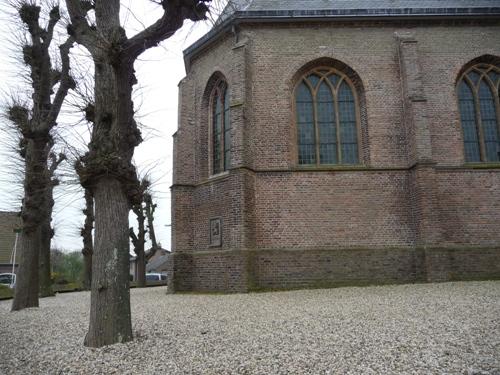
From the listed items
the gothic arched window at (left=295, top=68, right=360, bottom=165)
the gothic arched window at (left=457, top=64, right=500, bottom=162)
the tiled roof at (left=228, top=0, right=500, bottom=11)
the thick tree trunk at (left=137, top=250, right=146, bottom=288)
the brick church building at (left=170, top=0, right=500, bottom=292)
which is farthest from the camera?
the thick tree trunk at (left=137, top=250, right=146, bottom=288)

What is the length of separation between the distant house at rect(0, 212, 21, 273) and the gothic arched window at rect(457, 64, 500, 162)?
102 ft

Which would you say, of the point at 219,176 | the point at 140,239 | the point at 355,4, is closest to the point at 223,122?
the point at 219,176

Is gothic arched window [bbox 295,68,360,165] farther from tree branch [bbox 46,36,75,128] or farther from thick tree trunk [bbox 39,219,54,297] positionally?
thick tree trunk [bbox 39,219,54,297]

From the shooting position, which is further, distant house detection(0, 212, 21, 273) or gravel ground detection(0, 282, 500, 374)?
distant house detection(0, 212, 21, 273)

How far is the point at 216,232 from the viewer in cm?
1281

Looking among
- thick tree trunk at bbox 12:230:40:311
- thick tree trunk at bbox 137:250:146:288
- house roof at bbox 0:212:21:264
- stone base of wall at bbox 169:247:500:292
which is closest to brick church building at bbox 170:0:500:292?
stone base of wall at bbox 169:247:500:292

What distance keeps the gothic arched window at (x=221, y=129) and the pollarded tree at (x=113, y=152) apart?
308 inches

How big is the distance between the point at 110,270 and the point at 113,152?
167cm

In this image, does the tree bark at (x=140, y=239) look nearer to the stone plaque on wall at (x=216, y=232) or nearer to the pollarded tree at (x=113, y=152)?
the stone plaque on wall at (x=216, y=232)

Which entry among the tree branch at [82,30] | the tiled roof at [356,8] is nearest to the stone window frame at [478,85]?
the tiled roof at [356,8]

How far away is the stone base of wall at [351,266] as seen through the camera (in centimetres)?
1187

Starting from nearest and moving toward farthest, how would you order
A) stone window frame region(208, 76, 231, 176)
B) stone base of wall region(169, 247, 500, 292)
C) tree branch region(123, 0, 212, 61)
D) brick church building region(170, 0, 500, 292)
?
tree branch region(123, 0, 212, 61)
stone base of wall region(169, 247, 500, 292)
brick church building region(170, 0, 500, 292)
stone window frame region(208, 76, 231, 176)

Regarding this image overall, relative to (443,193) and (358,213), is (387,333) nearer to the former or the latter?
(358,213)

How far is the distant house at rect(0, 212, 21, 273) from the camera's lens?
3091 cm
